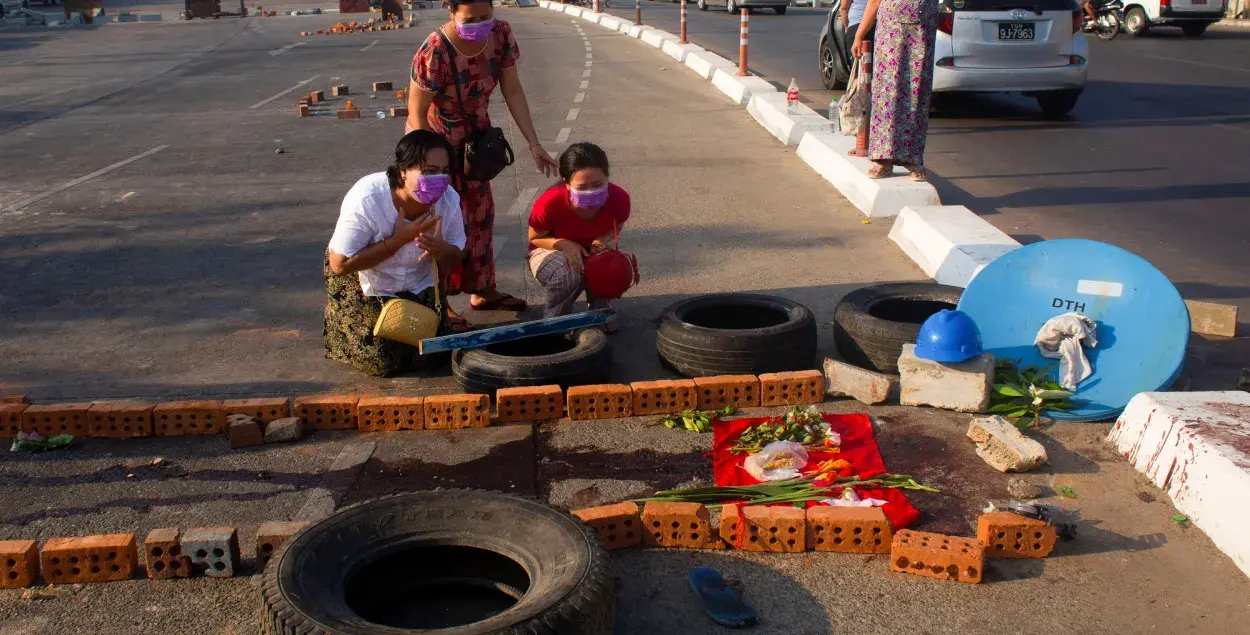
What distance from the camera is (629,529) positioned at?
3.84 m

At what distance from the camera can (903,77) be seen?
337 inches

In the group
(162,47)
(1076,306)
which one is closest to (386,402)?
(1076,306)

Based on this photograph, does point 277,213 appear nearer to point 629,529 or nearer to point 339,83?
point 629,529

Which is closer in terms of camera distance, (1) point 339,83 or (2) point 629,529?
(2) point 629,529

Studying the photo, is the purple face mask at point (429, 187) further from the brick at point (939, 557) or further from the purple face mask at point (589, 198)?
the brick at point (939, 557)

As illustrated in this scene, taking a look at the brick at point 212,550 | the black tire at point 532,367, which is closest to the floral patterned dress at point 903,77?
the black tire at point 532,367

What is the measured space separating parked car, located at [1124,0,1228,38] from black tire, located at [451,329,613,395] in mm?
22409

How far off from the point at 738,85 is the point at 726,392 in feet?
37.9

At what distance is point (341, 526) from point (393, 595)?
11.2 inches

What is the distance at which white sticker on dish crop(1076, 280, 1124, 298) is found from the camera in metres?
5.04

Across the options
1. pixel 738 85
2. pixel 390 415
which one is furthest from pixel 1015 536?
pixel 738 85

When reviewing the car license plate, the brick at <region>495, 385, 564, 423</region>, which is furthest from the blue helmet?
the car license plate

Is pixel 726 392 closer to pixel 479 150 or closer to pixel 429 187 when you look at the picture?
pixel 429 187

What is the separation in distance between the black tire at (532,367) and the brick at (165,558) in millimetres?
1755
